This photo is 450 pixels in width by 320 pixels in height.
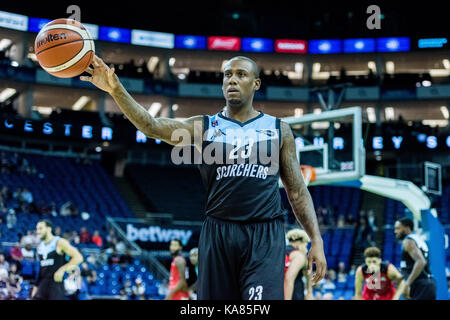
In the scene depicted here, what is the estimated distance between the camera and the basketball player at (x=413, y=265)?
8422mm

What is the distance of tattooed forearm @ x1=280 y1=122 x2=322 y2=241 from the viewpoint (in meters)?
4.07

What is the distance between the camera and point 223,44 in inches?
1255

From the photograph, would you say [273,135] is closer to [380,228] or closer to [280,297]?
[280,297]

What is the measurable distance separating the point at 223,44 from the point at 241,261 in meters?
28.9

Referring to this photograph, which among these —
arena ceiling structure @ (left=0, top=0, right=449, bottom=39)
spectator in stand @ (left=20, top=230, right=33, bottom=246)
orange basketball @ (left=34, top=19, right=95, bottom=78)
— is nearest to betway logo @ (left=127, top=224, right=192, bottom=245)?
spectator in stand @ (left=20, top=230, right=33, bottom=246)

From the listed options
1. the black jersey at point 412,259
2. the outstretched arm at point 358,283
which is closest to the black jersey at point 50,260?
the outstretched arm at point 358,283

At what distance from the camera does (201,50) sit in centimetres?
3259

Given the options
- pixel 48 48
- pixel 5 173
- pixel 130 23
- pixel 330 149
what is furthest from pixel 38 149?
pixel 48 48

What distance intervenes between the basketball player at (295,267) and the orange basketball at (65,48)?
12.0ft

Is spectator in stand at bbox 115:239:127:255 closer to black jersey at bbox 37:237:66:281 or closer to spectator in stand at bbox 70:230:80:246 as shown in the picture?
spectator in stand at bbox 70:230:80:246

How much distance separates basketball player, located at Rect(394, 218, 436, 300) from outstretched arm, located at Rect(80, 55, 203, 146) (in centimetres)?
538

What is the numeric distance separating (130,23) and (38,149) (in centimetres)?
808

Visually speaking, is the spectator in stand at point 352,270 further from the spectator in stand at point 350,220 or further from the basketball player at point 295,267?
the basketball player at point 295,267
